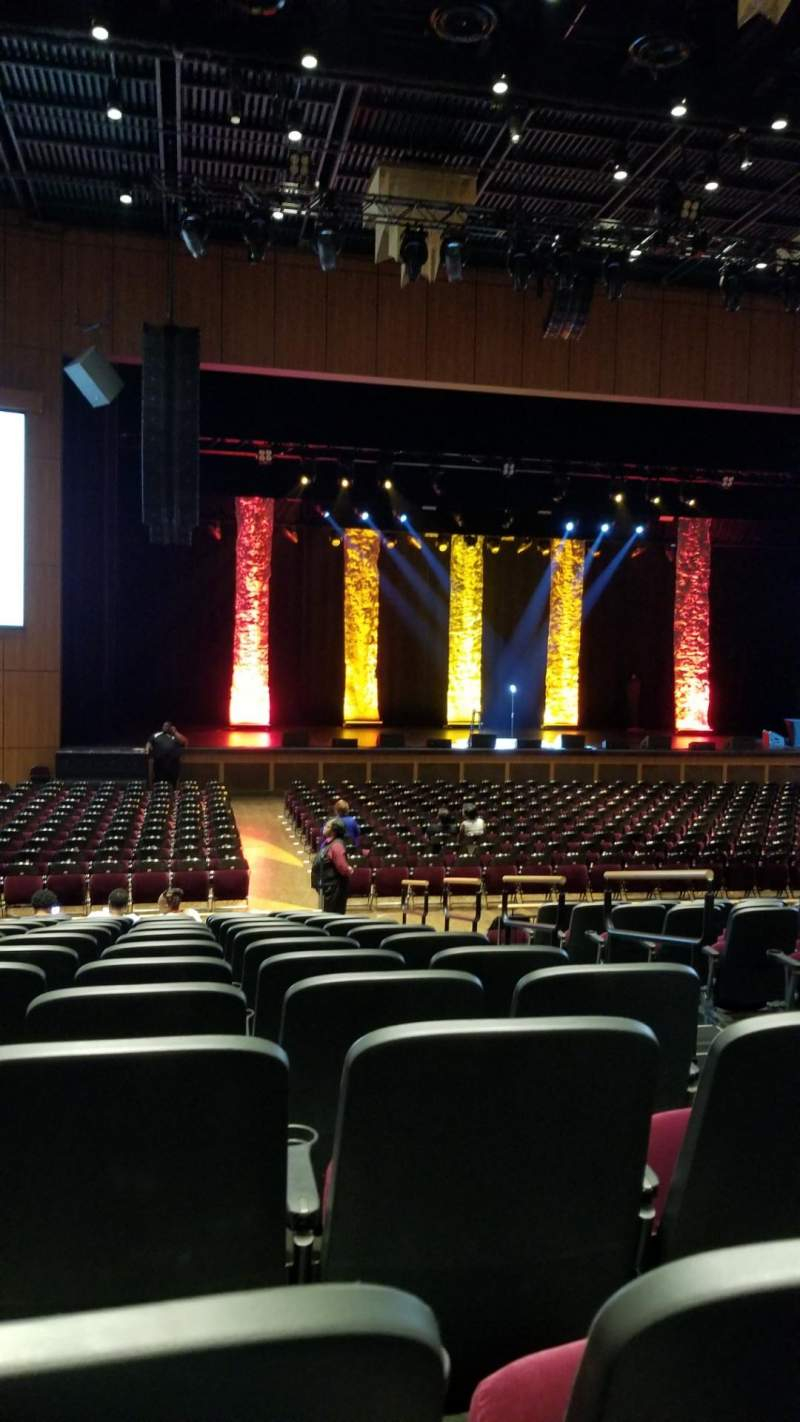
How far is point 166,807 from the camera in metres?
13.0

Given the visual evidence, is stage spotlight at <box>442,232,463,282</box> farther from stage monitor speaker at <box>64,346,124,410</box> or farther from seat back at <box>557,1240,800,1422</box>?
seat back at <box>557,1240,800,1422</box>

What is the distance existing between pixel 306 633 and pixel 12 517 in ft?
31.3

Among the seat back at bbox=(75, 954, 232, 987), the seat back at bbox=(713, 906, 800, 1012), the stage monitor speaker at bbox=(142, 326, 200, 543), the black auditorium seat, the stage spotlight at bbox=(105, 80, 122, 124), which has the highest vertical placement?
the stage spotlight at bbox=(105, 80, 122, 124)

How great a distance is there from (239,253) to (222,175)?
2.39m

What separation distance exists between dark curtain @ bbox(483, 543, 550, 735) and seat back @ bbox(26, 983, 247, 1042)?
23.1m

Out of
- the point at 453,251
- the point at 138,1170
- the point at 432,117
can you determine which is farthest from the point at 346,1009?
the point at 453,251

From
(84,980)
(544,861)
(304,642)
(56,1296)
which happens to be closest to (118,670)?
(304,642)

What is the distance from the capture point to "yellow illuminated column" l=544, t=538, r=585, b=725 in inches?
982

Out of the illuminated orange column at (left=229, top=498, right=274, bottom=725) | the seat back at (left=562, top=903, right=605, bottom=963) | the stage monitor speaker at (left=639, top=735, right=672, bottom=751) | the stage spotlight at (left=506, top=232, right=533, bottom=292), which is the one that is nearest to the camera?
the seat back at (left=562, top=903, right=605, bottom=963)

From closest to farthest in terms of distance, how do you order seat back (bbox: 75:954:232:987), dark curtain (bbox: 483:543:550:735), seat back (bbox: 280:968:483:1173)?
seat back (bbox: 280:968:483:1173) < seat back (bbox: 75:954:232:987) < dark curtain (bbox: 483:543:550:735)

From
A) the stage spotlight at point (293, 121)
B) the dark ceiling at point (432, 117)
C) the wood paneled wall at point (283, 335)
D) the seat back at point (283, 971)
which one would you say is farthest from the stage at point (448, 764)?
the seat back at point (283, 971)

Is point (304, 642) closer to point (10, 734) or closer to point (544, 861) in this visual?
point (10, 734)

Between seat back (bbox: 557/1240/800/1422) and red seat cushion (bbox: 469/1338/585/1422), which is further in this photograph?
red seat cushion (bbox: 469/1338/585/1422)

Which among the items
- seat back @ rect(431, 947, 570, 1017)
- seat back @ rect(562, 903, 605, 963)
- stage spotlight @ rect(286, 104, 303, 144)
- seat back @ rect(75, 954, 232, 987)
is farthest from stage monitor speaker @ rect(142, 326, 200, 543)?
seat back @ rect(431, 947, 570, 1017)
